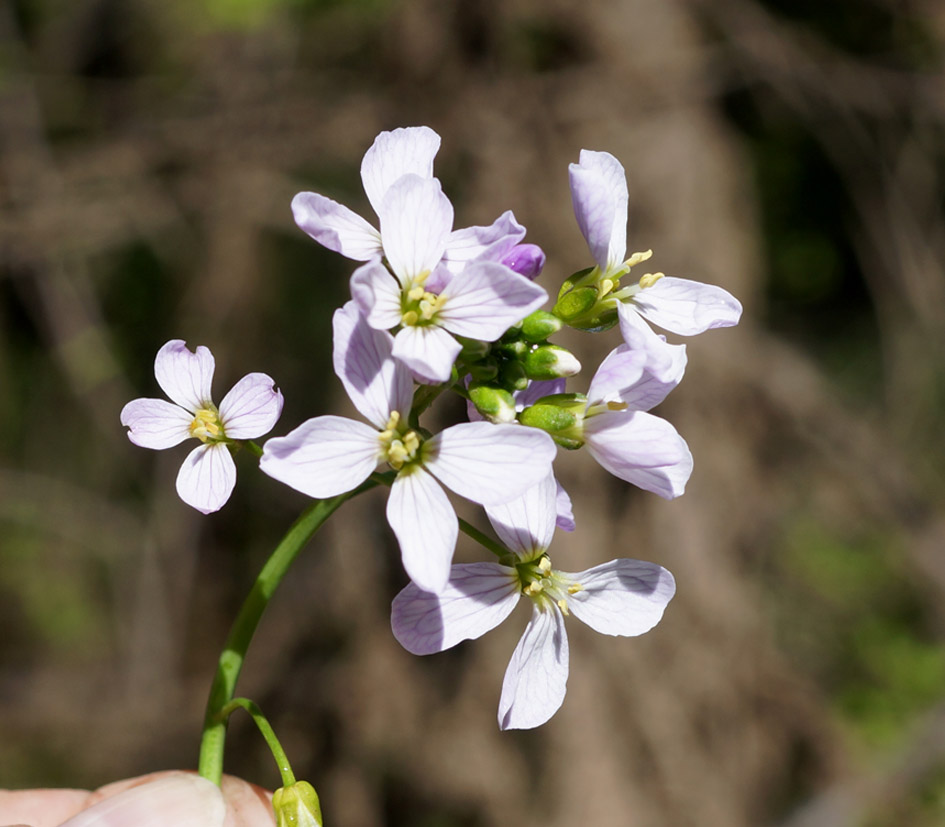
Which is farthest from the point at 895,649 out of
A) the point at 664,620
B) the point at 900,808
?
the point at 664,620

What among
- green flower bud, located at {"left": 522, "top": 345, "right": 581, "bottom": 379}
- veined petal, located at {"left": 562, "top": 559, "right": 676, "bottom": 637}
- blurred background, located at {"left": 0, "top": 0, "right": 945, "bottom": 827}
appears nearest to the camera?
green flower bud, located at {"left": 522, "top": 345, "right": 581, "bottom": 379}

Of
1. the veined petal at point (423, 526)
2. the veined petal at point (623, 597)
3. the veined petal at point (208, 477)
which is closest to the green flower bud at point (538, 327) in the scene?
the veined petal at point (423, 526)

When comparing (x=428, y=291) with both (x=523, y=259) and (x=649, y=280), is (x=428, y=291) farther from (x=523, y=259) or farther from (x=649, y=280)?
(x=649, y=280)

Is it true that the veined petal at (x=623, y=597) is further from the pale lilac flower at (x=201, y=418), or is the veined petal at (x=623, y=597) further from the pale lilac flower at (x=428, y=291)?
the pale lilac flower at (x=201, y=418)

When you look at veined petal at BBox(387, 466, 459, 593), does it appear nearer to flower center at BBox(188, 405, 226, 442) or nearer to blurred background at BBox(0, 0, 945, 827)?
flower center at BBox(188, 405, 226, 442)

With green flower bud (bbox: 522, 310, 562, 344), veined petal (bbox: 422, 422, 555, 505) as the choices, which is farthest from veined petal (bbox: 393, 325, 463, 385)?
green flower bud (bbox: 522, 310, 562, 344)
